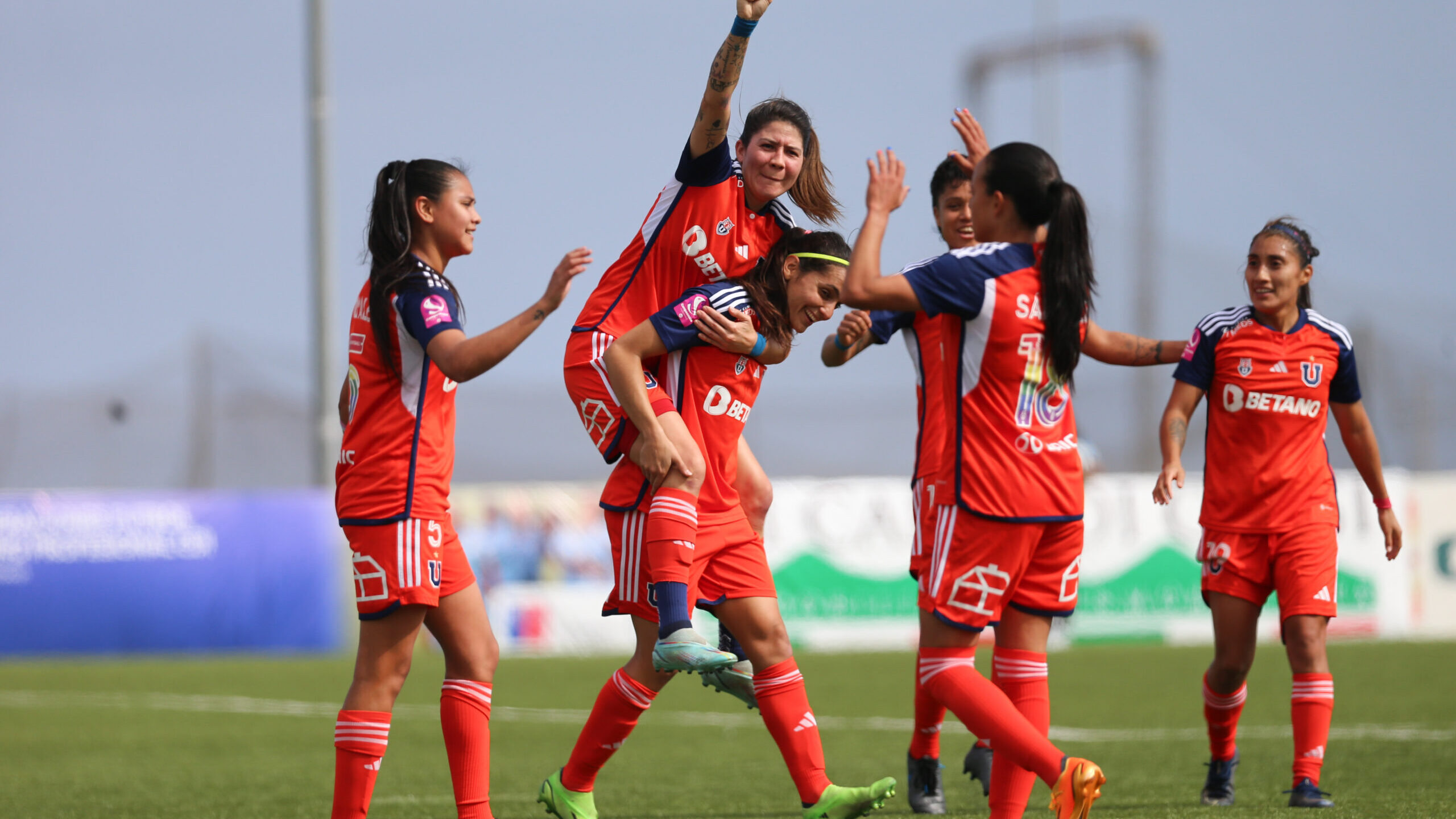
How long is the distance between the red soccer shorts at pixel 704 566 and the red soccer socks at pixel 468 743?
1.59 ft

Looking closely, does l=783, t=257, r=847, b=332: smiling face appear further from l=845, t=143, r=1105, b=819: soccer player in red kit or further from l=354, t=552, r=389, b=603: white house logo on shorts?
l=354, t=552, r=389, b=603: white house logo on shorts

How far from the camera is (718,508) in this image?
4586mm

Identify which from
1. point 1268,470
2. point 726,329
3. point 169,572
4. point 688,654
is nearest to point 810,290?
point 726,329

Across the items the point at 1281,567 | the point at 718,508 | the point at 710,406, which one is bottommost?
the point at 1281,567

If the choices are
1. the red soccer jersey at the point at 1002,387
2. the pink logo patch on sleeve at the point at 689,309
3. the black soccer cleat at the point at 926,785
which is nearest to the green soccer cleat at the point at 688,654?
the red soccer jersey at the point at 1002,387

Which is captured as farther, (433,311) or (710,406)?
(710,406)

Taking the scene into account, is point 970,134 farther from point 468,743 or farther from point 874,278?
point 468,743

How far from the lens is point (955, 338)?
4.02m

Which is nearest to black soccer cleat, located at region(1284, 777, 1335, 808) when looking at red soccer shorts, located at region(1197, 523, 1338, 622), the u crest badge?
red soccer shorts, located at region(1197, 523, 1338, 622)

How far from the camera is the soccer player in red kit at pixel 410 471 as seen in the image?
4.10 m

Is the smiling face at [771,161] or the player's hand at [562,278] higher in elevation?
the smiling face at [771,161]

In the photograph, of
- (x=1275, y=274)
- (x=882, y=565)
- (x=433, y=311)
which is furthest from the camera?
(x=882, y=565)

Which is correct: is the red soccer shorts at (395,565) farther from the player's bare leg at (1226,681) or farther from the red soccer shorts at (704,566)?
the player's bare leg at (1226,681)

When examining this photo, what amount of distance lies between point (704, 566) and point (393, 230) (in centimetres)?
141
